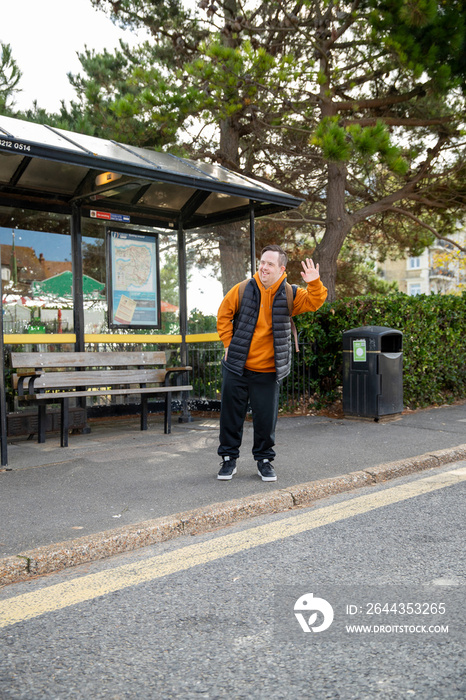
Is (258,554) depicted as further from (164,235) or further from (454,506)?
(164,235)

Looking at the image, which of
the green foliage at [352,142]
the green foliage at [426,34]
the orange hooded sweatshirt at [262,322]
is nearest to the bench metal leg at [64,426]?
the orange hooded sweatshirt at [262,322]

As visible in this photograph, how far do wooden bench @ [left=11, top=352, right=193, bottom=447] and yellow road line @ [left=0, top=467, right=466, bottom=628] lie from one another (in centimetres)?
304

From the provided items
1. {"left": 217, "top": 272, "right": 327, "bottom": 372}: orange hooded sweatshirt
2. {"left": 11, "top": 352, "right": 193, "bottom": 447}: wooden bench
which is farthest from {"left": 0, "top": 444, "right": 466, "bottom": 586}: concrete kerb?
{"left": 11, "top": 352, "right": 193, "bottom": 447}: wooden bench

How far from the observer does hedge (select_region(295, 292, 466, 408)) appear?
8.89 metres

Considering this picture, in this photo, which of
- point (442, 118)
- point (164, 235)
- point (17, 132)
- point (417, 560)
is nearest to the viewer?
point (417, 560)

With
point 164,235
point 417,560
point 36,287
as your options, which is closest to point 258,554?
point 417,560

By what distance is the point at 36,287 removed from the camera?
775 centimetres

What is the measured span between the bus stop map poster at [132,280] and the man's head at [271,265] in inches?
156

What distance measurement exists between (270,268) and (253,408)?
3.75 ft

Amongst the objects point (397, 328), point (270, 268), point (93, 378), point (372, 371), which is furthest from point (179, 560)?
point (397, 328)

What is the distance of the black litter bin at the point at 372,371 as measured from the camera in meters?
8.07

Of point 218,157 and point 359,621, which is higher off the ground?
point 218,157

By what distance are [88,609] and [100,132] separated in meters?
11.3

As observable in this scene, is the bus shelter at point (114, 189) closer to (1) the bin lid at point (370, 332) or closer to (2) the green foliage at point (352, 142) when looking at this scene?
(1) the bin lid at point (370, 332)
